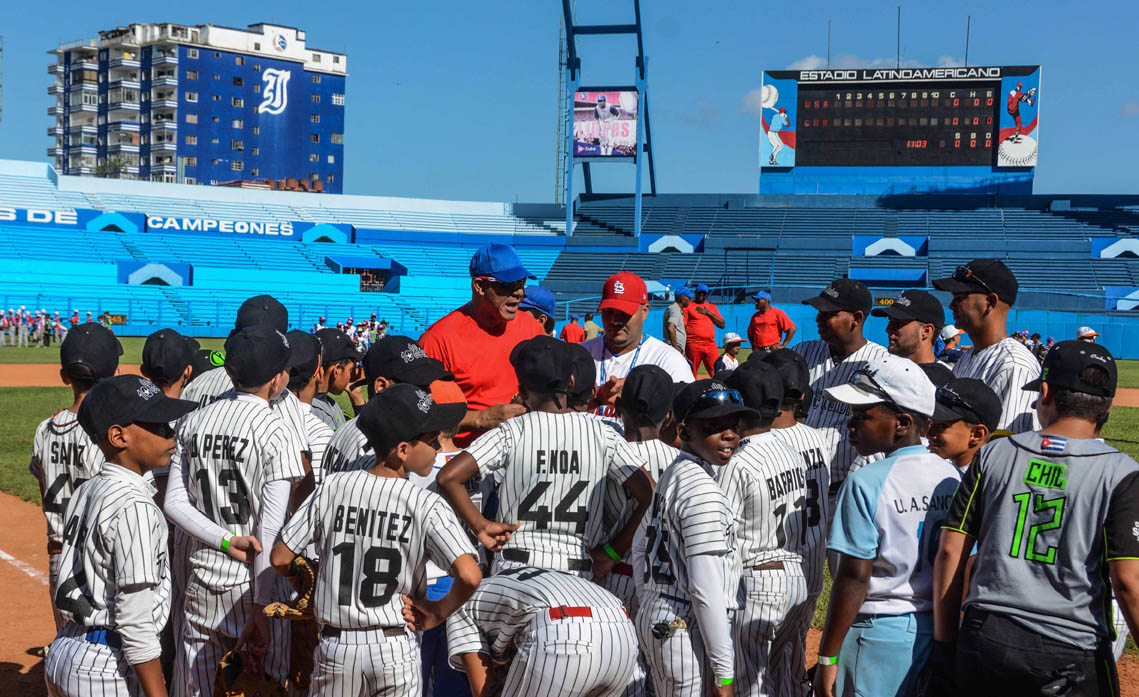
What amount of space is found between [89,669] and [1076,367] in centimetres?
357

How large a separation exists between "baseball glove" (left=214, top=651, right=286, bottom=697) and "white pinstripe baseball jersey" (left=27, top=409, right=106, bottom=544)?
1152mm

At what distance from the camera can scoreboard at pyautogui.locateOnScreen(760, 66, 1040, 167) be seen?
4609 cm

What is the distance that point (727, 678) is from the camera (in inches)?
152

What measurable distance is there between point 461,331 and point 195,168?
98420 millimetres

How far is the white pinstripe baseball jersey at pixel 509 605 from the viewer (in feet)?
13.1

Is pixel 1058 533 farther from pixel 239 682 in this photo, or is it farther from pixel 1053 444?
pixel 239 682

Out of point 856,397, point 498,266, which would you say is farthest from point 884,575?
point 498,266

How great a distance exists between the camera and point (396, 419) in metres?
3.91

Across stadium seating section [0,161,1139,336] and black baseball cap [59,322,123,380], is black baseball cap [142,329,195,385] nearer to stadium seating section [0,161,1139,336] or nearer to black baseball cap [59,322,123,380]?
black baseball cap [59,322,123,380]

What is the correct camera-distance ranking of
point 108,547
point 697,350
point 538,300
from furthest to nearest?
point 697,350, point 538,300, point 108,547

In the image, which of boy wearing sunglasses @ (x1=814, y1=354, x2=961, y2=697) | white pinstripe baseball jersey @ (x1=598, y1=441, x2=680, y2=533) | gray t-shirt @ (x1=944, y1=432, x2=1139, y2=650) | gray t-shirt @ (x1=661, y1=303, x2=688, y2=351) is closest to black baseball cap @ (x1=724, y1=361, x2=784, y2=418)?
white pinstripe baseball jersey @ (x1=598, y1=441, x2=680, y2=533)

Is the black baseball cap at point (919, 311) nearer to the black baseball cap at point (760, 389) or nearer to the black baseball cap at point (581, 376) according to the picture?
the black baseball cap at point (760, 389)

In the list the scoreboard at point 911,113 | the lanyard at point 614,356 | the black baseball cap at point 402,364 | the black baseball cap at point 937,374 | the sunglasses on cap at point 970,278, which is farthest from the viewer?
the scoreboard at point 911,113

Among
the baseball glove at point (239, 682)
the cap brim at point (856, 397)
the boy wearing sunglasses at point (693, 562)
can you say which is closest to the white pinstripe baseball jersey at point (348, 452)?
the baseball glove at point (239, 682)
